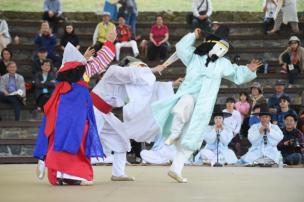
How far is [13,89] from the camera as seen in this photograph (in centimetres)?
1695

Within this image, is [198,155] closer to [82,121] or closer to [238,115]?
[238,115]

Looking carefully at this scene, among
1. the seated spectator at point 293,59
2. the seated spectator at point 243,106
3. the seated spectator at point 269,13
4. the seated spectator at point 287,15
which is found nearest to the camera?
the seated spectator at point 243,106

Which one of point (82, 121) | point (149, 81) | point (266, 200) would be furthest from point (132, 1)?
point (266, 200)

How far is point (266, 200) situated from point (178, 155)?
2112 mm

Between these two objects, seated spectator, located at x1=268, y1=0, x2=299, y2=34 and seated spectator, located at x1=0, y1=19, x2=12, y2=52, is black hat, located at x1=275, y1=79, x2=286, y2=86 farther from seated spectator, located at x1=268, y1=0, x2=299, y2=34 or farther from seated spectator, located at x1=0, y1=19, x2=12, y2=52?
seated spectator, located at x1=0, y1=19, x2=12, y2=52

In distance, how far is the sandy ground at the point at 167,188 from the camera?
28.6 feet

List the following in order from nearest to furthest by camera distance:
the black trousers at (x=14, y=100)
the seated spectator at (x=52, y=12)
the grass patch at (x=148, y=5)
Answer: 1. the black trousers at (x=14, y=100)
2. the seated spectator at (x=52, y=12)
3. the grass patch at (x=148, y=5)

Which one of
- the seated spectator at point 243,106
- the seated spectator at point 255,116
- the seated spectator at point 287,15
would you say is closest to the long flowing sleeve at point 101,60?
the seated spectator at point 255,116

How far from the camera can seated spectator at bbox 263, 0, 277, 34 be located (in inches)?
807

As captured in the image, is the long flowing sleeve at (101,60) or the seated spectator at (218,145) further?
the seated spectator at (218,145)

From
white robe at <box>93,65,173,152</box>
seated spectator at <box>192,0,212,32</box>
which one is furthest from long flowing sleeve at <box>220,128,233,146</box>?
seated spectator at <box>192,0,212,32</box>

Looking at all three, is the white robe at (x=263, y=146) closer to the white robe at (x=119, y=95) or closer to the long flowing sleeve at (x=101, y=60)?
the white robe at (x=119, y=95)

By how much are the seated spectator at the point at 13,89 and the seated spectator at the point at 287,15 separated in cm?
649

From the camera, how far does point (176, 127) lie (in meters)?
10.5
